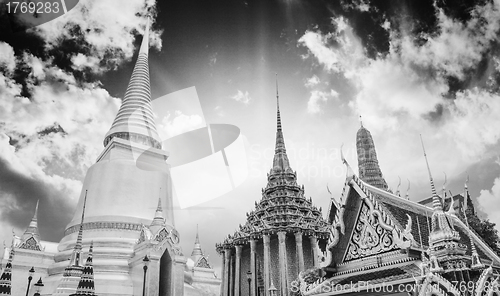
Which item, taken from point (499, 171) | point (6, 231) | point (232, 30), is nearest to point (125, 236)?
point (6, 231)

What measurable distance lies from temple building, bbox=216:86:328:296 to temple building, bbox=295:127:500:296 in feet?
50.4

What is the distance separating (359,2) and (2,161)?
2343cm

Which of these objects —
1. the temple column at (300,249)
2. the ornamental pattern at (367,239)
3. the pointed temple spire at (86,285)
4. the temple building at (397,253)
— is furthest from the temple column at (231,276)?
the ornamental pattern at (367,239)

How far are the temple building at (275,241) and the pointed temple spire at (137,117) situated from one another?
31.3 feet

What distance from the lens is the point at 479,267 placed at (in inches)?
181

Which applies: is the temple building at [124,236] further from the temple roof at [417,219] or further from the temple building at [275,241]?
the temple roof at [417,219]

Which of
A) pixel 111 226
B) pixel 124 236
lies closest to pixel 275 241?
pixel 124 236

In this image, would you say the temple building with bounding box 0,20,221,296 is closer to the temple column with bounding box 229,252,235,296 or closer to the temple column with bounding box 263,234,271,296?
the temple column with bounding box 229,252,235,296

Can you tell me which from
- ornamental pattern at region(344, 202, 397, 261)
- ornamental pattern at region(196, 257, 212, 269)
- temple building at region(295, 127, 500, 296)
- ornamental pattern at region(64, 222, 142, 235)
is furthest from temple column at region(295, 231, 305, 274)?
ornamental pattern at region(344, 202, 397, 261)

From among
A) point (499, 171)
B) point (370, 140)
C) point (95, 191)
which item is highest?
point (370, 140)

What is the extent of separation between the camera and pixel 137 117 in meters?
28.2

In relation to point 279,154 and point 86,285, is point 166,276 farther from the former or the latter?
point 279,154

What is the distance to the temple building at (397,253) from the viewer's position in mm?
4586

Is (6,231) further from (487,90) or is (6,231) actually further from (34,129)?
(487,90)
